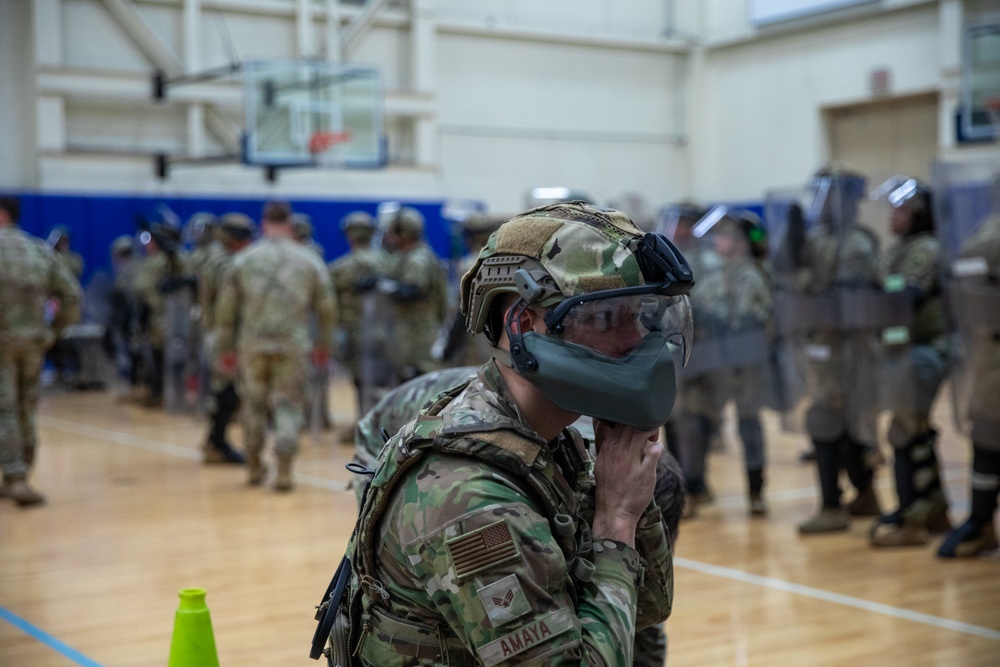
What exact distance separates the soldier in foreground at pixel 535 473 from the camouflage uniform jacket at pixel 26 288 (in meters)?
5.33

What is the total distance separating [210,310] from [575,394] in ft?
25.5

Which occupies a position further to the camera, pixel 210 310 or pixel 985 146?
pixel 985 146

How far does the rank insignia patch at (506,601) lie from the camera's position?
4.77 feet

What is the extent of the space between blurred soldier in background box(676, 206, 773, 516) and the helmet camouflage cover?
4.57 metres

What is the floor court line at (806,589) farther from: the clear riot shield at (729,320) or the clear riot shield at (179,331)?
the clear riot shield at (179,331)

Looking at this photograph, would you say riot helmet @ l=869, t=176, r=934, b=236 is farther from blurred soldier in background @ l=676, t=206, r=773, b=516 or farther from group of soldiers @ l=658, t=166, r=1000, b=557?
blurred soldier in background @ l=676, t=206, r=773, b=516

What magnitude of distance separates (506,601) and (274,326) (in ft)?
18.7

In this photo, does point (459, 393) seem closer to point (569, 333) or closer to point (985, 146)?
point (569, 333)

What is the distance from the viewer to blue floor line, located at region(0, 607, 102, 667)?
3.89 metres

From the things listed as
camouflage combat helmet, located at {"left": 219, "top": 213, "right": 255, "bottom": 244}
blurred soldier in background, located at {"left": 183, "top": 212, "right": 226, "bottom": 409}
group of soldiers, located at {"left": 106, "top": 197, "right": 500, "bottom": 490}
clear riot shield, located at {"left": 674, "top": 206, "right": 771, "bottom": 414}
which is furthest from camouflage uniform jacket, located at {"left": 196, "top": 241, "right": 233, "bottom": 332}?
clear riot shield, located at {"left": 674, "top": 206, "right": 771, "bottom": 414}

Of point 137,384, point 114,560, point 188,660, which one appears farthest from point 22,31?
point 188,660

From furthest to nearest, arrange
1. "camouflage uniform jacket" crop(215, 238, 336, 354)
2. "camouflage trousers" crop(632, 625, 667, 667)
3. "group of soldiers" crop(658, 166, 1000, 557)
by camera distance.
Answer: "camouflage uniform jacket" crop(215, 238, 336, 354) → "group of soldiers" crop(658, 166, 1000, 557) → "camouflage trousers" crop(632, 625, 667, 667)

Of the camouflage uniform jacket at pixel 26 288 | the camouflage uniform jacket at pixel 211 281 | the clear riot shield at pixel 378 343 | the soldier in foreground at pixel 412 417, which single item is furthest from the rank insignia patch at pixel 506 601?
the camouflage uniform jacket at pixel 211 281

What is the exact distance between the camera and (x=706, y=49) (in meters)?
17.9
